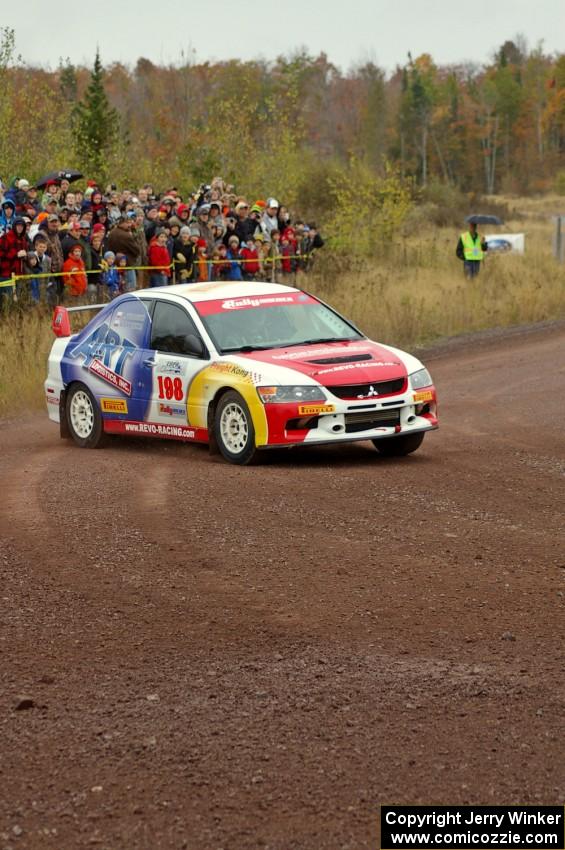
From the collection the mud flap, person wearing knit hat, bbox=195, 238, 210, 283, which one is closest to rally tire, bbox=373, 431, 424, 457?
the mud flap

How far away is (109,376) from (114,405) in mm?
291

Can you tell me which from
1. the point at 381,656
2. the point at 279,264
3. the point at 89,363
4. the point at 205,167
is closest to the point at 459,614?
the point at 381,656

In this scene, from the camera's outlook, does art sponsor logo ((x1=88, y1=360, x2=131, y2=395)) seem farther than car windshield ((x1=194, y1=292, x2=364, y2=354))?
Yes

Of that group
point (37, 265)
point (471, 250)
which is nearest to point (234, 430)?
point (37, 265)

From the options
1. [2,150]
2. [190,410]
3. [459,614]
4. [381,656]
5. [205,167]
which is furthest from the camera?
[205,167]

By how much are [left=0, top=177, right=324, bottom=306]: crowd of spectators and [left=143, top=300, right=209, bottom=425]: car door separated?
270 inches

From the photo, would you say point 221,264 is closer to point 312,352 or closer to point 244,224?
point 244,224

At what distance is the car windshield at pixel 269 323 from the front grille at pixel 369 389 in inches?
39.4

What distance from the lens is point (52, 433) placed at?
50.6 ft

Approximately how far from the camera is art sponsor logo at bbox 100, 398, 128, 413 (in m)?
13.4

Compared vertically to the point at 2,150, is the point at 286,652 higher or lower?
lower

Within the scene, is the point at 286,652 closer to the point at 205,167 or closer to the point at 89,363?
the point at 89,363

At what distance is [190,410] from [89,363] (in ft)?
5.70

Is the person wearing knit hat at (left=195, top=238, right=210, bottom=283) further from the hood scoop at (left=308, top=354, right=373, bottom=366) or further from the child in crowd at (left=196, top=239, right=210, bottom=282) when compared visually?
the hood scoop at (left=308, top=354, right=373, bottom=366)
